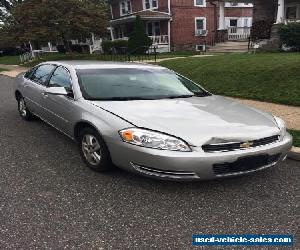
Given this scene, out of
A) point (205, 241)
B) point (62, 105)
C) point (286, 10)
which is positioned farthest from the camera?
point (286, 10)

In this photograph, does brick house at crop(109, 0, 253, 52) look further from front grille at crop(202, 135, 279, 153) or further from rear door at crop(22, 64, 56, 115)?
front grille at crop(202, 135, 279, 153)

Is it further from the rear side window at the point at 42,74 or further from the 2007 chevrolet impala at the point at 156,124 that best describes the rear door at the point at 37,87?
the 2007 chevrolet impala at the point at 156,124

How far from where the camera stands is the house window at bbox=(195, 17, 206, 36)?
31594 millimetres

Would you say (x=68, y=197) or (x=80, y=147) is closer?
(x=68, y=197)

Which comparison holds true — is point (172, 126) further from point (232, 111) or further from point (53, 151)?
point (53, 151)

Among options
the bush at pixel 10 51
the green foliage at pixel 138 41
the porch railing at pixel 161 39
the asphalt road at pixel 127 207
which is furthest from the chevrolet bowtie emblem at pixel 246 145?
the bush at pixel 10 51

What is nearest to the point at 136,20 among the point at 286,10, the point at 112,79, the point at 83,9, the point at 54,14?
the point at 83,9

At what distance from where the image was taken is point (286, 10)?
24938 millimetres

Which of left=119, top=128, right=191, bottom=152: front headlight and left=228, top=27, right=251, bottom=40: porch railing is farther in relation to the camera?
left=228, top=27, right=251, bottom=40: porch railing

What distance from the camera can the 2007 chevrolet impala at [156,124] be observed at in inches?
144

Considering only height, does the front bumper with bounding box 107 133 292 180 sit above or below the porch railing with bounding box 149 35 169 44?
above

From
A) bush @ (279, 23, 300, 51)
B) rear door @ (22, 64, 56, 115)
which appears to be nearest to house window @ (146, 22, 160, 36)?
bush @ (279, 23, 300, 51)

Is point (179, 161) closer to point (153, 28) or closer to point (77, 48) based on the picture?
point (153, 28)

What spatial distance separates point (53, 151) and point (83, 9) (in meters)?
20.8
